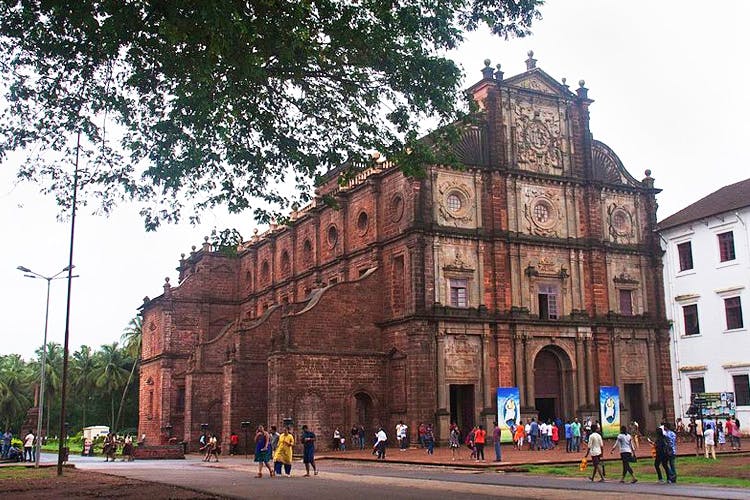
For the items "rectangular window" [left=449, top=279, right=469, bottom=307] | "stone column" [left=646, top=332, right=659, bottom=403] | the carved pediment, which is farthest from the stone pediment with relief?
"stone column" [left=646, top=332, right=659, bottom=403]

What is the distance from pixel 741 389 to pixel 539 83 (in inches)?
679

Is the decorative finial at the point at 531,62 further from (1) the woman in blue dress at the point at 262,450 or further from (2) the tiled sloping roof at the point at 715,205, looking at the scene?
(1) the woman in blue dress at the point at 262,450

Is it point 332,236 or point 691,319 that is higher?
point 332,236

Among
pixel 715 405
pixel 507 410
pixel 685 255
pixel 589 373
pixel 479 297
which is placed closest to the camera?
pixel 715 405

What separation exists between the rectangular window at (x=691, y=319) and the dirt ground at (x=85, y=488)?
96.0ft

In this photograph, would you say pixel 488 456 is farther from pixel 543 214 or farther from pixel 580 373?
pixel 543 214

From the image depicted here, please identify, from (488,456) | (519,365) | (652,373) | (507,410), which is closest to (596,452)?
(488,456)

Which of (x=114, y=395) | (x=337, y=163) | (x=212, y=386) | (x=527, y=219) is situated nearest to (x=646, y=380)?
(x=527, y=219)

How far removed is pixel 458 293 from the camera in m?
37.5

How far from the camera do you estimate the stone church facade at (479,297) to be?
36375mm

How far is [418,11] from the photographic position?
15.5m

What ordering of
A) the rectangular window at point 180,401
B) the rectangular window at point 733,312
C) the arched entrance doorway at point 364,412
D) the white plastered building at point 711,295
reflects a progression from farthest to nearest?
the rectangular window at point 180,401
the rectangular window at point 733,312
the white plastered building at point 711,295
the arched entrance doorway at point 364,412

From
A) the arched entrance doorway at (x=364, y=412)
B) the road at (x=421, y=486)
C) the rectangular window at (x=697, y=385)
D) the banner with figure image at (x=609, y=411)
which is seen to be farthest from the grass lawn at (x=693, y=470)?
the rectangular window at (x=697, y=385)

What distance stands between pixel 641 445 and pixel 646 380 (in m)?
6.10
